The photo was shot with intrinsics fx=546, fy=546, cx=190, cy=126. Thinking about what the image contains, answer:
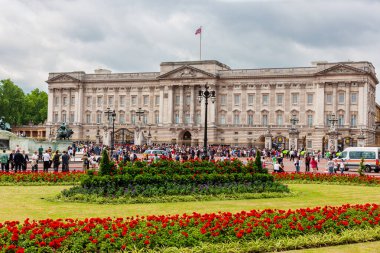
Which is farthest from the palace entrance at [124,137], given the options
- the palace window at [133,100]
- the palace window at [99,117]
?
the palace window at [99,117]

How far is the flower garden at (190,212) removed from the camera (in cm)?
1107

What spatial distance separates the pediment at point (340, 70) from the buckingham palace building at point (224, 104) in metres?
0.14

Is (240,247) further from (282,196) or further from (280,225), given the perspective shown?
(282,196)

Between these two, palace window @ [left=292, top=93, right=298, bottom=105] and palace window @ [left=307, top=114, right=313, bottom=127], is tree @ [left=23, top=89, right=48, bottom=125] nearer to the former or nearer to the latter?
palace window @ [left=292, top=93, right=298, bottom=105]

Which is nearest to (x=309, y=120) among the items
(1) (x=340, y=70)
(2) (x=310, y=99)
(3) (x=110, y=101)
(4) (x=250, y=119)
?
(2) (x=310, y=99)

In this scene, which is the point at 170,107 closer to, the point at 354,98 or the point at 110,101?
the point at 110,101

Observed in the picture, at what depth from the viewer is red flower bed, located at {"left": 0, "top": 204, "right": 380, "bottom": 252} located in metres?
10.6

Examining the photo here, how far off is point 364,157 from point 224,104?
145 ft

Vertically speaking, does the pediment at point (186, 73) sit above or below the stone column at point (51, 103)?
above

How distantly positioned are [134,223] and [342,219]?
5395 millimetres

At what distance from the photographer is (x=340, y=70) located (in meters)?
76.3

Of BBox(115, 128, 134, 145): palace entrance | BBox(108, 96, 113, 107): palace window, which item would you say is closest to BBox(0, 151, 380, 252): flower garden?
BBox(115, 128, 134, 145): palace entrance

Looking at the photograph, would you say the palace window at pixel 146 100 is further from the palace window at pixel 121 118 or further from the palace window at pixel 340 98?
the palace window at pixel 340 98

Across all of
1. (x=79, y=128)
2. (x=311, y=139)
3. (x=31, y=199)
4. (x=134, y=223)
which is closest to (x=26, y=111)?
(x=79, y=128)
